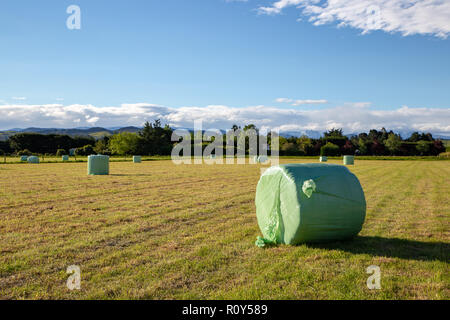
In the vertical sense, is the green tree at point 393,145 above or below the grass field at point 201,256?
above

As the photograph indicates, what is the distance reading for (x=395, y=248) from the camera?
666cm

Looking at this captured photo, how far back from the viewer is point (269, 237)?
269 inches

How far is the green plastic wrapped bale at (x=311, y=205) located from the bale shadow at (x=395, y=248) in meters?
0.17

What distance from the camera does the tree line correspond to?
7925 centimetres

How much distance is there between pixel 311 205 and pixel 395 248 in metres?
1.87

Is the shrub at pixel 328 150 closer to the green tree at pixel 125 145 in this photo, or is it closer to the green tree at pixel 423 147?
the green tree at pixel 423 147

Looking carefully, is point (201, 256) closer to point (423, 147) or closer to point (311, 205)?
point (311, 205)

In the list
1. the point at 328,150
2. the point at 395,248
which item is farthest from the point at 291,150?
the point at 395,248

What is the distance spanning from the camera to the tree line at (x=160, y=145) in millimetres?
79250

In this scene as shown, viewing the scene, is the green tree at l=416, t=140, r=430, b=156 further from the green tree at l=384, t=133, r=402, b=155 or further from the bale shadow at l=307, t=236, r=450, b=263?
the bale shadow at l=307, t=236, r=450, b=263

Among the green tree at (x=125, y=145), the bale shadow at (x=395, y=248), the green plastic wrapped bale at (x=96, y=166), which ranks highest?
the green tree at (x=125, y=145)

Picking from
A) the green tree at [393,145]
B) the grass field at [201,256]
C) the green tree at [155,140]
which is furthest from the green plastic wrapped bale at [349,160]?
the green tree at [393,145]

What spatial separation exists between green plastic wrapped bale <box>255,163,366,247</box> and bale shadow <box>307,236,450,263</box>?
0.17m

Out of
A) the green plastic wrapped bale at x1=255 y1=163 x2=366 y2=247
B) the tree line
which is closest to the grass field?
the green plastic wrapped bale at x1=255 y1=163 x2=366 y2=247
